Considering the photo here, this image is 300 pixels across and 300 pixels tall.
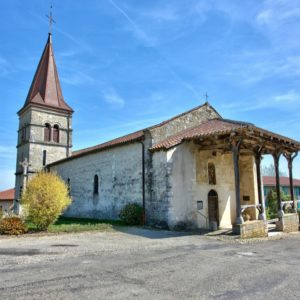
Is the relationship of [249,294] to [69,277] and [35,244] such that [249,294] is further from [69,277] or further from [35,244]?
[35,244]

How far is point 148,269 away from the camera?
22.5 ft

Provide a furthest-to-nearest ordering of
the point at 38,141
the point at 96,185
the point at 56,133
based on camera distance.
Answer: the point at 56,133 < the point at 38,141 < the point at 96,185

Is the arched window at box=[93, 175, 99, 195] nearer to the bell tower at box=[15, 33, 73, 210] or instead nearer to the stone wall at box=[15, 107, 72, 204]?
the bell tower at box=[15, 33, 73, 210]

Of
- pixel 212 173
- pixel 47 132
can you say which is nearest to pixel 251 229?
pixel 212 173

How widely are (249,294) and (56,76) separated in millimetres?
31420

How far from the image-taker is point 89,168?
21.9 meters

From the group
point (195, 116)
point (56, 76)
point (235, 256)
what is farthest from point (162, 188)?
point (56, 76)

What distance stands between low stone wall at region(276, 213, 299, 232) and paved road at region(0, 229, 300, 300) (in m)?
3.13

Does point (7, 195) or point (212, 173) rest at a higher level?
point (212, 173)

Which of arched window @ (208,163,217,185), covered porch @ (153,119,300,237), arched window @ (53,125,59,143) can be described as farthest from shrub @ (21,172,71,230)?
arched window @ (53,125,59,143)

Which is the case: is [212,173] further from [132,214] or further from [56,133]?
[56,133]

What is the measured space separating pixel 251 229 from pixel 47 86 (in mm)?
25146

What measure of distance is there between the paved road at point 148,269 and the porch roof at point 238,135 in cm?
443

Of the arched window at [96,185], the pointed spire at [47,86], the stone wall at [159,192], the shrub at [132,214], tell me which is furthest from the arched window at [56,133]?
the stone wall at [159,192]
